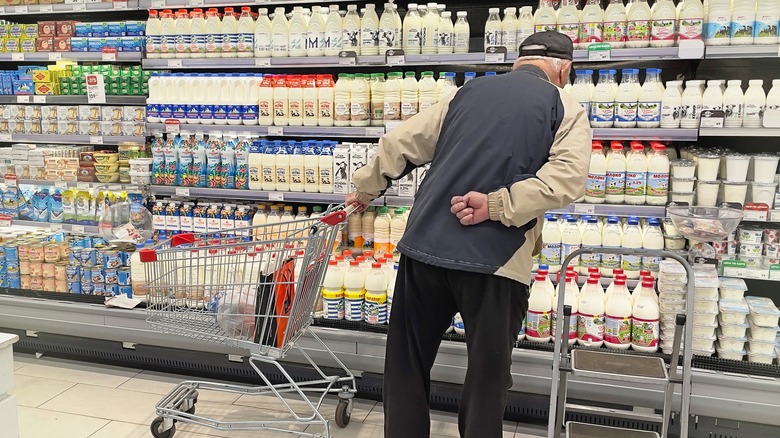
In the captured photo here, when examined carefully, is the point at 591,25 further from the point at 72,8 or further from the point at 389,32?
the point at 72,8

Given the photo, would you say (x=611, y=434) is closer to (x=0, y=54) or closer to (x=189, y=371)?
(x=189, y=371)

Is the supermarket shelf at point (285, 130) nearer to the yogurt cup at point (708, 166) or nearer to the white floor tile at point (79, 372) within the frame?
the white floor tile at point (79, 372)

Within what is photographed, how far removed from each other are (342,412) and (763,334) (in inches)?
80.2

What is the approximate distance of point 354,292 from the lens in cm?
357

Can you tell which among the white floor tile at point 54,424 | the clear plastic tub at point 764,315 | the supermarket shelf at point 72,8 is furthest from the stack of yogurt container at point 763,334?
the supermarket shelf at point 72,8

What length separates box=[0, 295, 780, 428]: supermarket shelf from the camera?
3.02 m

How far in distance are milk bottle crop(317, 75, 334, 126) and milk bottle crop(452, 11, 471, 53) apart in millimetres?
755

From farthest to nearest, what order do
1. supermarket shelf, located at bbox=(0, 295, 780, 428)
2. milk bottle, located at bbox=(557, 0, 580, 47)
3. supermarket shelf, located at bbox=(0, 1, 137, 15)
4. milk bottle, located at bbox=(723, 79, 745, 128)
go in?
supermarket shelf, located at bbox=(0, 1, 137, 15) < milk bottle, located at bbox=(557, 0, 580, 47) < milk bottle, located at bbox=(723, 79, 745, 128) < supermarket shelf, located at bbox=(0, 295, 780, 428)

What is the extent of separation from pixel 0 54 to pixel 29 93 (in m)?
0.42

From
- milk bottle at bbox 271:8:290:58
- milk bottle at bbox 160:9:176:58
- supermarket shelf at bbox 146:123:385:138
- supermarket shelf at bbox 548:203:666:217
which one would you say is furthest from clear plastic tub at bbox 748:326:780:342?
milk bottle at bbox 160:9:176:58

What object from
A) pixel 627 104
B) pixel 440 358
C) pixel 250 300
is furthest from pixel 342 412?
pixel 627 104

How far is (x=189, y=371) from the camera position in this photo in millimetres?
3959

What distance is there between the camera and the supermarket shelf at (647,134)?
3301 mm

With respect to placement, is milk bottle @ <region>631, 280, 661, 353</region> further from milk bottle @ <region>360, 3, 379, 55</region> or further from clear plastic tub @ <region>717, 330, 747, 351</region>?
milk bottle @ <region>360, 3, 379, 55</region>
